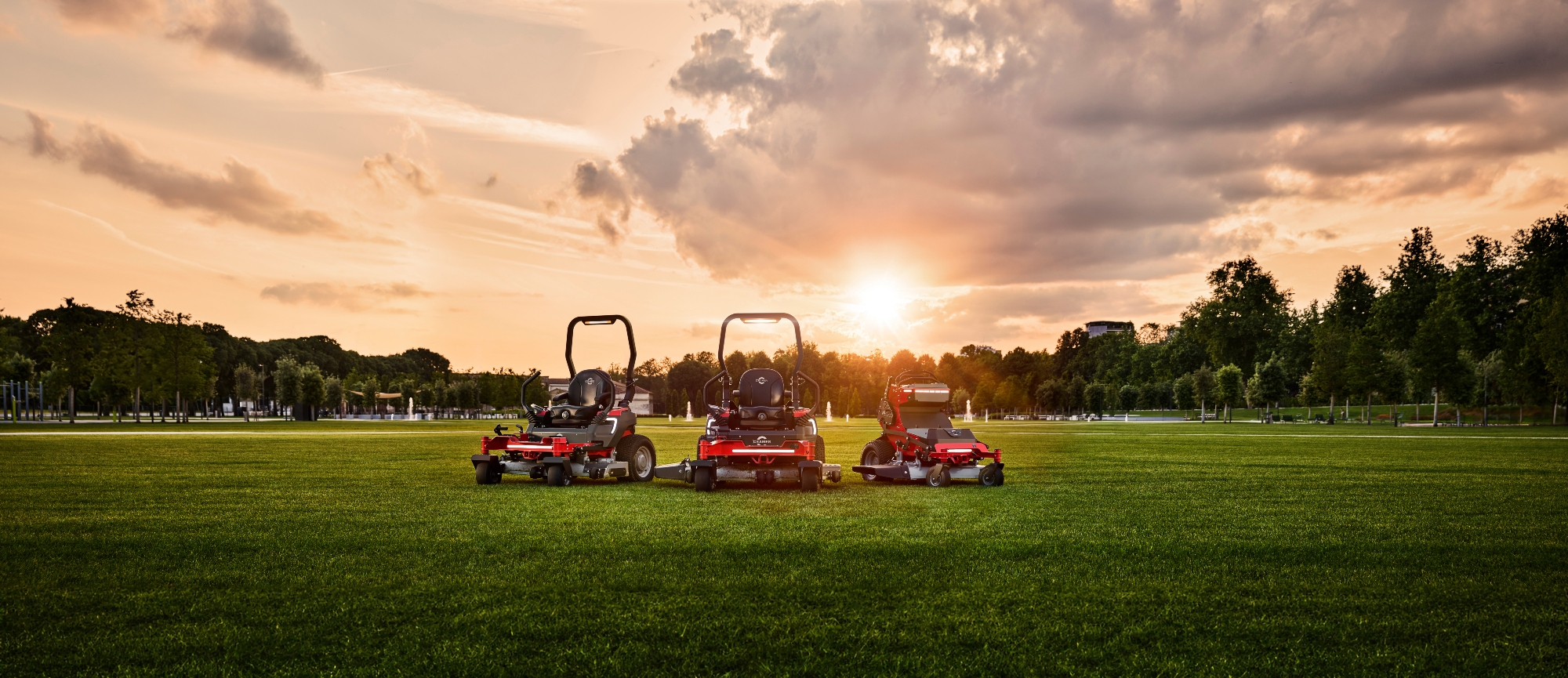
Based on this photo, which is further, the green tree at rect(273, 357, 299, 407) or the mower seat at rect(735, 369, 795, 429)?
the green tree at rect(273, 357, 299, 407)

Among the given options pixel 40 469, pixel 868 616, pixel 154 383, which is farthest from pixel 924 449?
pixel 154 383

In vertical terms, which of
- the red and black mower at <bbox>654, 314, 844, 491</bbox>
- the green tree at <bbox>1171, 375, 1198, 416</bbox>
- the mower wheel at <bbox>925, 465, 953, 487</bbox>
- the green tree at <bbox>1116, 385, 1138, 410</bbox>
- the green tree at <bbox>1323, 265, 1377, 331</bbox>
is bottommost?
the green tree at <bbox>1116, 385, 1138, 410</bbox>

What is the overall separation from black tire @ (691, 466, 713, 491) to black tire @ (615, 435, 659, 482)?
223 cm

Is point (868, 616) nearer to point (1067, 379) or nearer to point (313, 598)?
point (313, 598)

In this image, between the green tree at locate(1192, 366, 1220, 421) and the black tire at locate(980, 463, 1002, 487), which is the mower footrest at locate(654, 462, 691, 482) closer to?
the black tire at locate(980, 463, 1002, 487)

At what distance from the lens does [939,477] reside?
54.1 feet

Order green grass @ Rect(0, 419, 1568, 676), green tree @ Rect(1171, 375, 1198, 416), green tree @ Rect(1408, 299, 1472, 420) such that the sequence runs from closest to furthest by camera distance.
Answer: green grass @ Rect(0, 419, 1568, 676) → green tree @ Rect(1408, 299, 1472, 420) → green tree @ Rect(1171, 375, 1198, 416)

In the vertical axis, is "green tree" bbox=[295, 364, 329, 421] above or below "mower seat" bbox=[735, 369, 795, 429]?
below

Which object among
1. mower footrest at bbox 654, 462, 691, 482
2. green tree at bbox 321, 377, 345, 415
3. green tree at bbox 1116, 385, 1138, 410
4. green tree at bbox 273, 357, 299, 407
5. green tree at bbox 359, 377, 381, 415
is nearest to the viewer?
mower footrest at bbox 654, 462, 691, 482

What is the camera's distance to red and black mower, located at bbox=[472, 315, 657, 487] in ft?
54.3

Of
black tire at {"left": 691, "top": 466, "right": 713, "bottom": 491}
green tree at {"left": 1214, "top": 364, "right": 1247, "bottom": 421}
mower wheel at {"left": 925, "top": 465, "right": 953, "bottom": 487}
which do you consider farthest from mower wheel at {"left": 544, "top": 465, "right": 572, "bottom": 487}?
green tree at {"left": 1214, "top": 364, "right": 1247, "bottom": 421}

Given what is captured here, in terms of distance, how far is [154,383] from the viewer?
224 feet

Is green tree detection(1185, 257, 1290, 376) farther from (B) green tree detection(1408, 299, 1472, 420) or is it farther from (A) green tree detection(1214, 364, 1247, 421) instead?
(B) green tree detection(1408, 299, 1472, 420)

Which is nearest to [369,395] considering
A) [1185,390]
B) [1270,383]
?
[1185,390]
